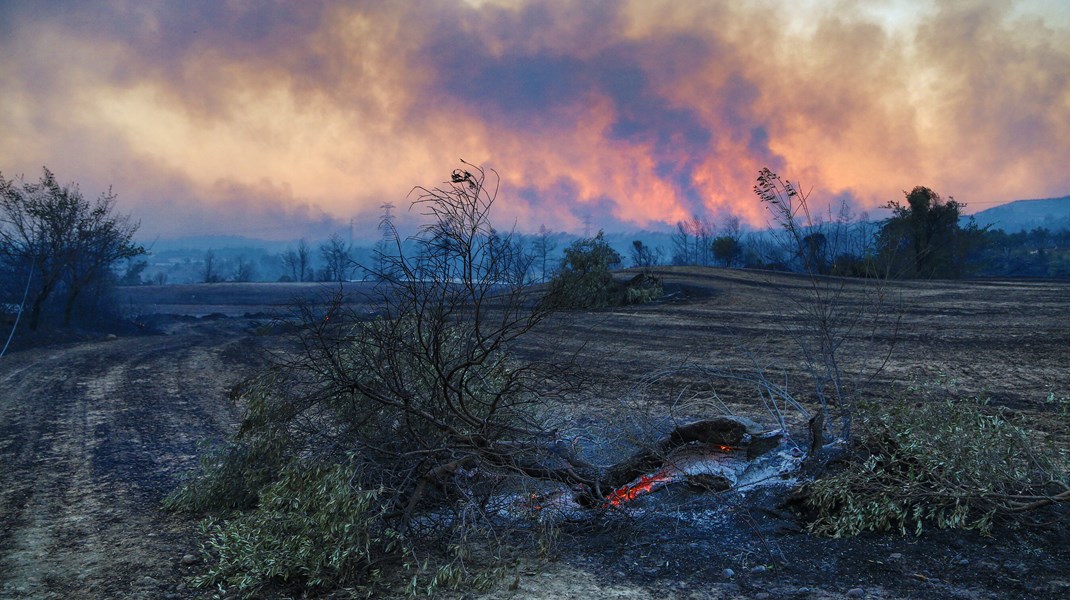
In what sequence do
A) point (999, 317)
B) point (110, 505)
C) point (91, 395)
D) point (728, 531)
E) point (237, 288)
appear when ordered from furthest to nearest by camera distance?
point (237, 288)
point (999, 317)
point (91, 395)
point (110, 505)
point (728, 531)

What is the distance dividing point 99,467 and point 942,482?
9566mm

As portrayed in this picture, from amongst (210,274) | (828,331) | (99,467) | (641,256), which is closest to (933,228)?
(641,256)

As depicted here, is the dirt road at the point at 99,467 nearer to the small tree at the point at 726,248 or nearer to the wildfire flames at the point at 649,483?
the wildfire flames at the point at 649,483

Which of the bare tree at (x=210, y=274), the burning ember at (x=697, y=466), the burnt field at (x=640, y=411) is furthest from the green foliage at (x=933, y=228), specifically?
the bare tree at (x=210, y=274)

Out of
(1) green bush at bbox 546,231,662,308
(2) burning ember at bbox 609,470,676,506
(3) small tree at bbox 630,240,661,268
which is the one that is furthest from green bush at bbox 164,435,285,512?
(3) small tree at bbox 630,240,661,268

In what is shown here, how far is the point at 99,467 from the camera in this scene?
8.57m

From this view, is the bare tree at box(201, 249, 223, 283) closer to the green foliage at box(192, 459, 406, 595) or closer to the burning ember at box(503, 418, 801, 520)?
the green foliage at box(192, 459, 406, 595)

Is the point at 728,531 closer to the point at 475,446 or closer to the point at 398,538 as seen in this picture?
the point at 475,446

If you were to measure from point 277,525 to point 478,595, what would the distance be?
1.70 m

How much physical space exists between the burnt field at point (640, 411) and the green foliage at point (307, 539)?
0.63m

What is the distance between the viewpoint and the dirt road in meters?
5.44

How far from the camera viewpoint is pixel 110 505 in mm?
7102

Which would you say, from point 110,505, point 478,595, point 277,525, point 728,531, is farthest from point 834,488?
point 110,505

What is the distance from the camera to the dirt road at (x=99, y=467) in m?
5.44
